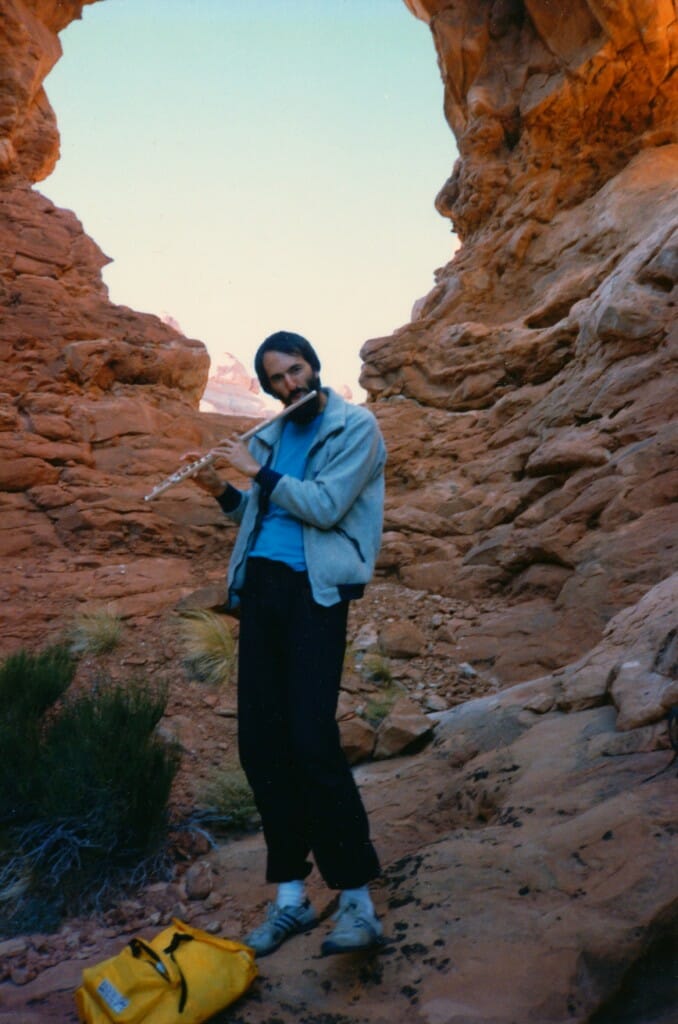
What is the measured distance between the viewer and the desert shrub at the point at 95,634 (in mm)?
6523

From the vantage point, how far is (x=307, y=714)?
2424mm

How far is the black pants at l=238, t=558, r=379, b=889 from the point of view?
7.80ft

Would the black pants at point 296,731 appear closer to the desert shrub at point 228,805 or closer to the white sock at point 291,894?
the white sock at point 291,894

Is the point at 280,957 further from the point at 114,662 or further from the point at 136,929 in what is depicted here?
the point at 114,662

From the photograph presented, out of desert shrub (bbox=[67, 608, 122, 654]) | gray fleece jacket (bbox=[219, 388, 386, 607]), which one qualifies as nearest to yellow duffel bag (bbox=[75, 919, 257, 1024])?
gray fleece jacket (bbox=[219, 388, 386, 607])

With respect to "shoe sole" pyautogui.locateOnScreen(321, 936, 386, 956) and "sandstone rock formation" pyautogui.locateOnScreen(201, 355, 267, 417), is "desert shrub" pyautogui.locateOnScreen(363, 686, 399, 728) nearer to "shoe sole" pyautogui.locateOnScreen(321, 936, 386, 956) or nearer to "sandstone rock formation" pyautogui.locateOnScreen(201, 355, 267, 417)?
"shoe sole" pyautogui.locateOnScreen(321, 936, 386, 956)

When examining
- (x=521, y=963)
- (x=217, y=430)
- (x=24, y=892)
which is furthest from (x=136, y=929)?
(x=217, y=430)

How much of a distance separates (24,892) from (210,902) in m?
0.90

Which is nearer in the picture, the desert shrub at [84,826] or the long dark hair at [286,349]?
the long dark hair at [286,349]

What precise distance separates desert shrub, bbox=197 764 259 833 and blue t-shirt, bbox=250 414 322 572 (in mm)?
2211

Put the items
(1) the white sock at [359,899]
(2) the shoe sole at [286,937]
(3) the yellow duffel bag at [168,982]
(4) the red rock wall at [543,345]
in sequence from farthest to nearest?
1. (4) the red rock wall at [543,345]
2. (2) the shoe sole at [286,937]
3. (1) the white sock at [359,899]
4. (3) the yellow duffel bag at [168,982]

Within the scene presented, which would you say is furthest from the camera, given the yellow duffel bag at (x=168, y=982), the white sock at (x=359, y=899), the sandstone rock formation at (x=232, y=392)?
the sandstone rock formation at (x=232, y=392)

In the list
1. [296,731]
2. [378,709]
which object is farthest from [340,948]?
[378,709]

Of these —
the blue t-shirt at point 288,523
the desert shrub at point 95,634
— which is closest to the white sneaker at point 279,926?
the blue t-shirt at point 288,523
